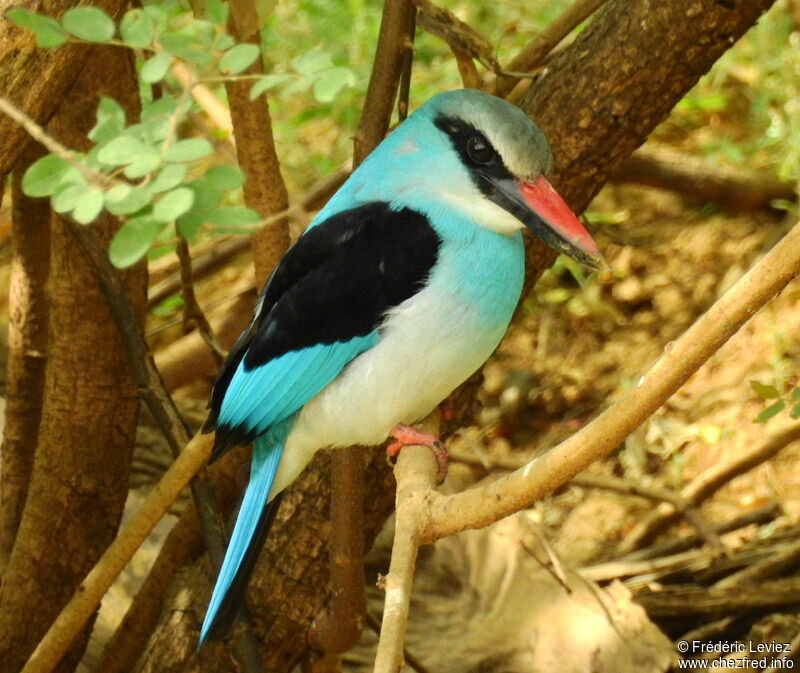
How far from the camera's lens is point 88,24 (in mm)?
1688

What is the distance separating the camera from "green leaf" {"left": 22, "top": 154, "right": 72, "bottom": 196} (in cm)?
169

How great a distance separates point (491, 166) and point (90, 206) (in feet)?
2.48

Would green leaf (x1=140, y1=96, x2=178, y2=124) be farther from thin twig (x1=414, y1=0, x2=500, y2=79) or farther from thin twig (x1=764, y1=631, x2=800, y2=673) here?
thin twig (x1=764, y1=631, x2=800, y2=673)

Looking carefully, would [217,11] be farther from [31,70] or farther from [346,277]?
[346,277]

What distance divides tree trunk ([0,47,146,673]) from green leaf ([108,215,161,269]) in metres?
1.02

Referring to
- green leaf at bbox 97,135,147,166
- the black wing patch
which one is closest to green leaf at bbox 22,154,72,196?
green leaf at bbox 97,135,147,166

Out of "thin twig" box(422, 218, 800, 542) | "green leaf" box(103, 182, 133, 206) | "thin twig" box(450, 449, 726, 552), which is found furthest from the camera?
"thin twig" box(450, 449, 726, 552)

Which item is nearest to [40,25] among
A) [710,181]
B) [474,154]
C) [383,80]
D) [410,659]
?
[474,154]

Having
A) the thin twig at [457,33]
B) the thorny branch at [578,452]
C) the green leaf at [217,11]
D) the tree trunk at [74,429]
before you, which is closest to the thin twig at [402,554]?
the thorny branch at [578,452]

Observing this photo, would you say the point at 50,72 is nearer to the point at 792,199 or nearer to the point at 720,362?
the point at 720,362

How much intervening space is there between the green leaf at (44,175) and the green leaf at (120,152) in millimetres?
134

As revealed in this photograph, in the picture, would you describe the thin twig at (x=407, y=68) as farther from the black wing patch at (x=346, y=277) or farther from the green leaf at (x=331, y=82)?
the green leaf at (x=331, y=82)

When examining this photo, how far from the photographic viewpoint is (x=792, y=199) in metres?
3.93

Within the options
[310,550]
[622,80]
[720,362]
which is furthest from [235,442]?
[720,362]
